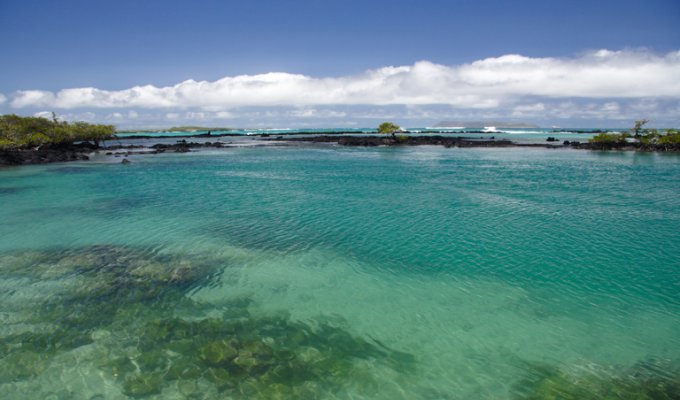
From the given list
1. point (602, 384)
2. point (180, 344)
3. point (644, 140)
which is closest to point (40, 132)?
Answer: point (180, 344)

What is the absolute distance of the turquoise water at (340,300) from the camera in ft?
31.0

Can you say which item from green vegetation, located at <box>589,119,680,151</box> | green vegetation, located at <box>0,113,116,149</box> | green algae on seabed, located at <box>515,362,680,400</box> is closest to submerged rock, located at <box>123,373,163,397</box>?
green algae on seabed, located at <box>515,362,680,400</box>

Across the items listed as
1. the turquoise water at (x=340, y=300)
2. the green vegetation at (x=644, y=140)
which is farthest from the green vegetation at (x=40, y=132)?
the green vegetation at (x=644, y=140)

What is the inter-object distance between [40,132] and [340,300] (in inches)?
3423

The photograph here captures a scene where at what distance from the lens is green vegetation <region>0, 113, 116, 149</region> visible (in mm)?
66438

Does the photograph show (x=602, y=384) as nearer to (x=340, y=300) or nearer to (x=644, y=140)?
(x=340, y=300)

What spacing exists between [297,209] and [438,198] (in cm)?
1278

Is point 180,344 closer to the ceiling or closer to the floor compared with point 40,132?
closer to the floor

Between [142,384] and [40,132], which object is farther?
[40,132]

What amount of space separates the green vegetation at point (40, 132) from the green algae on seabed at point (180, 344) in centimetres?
6813

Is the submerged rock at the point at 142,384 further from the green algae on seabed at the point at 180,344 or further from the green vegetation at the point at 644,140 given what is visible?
the green vegetation at the point at 644,140

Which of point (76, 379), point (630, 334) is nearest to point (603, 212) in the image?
point (630, 334)

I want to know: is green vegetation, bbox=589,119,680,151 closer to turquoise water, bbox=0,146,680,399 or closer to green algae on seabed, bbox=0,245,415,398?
turquoise water, bbox=0,146,680,399

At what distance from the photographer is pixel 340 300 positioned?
45.0ft
